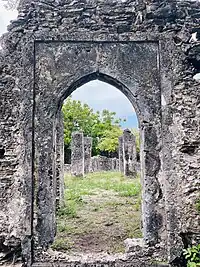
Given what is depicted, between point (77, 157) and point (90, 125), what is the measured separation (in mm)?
18773

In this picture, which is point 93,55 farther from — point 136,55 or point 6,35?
point 6,35

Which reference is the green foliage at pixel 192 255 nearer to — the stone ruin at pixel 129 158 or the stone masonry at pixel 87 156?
the stone ruin at pixel 129 158

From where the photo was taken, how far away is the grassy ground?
5414 mm

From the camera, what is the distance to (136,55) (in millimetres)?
5000

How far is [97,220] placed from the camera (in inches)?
273

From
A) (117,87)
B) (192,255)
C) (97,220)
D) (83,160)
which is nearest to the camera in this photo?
(192,255)

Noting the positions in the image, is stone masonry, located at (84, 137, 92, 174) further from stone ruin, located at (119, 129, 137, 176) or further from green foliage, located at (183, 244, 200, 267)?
green foliage, located at (183, 244, 200, 267)

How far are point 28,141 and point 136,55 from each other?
191cm

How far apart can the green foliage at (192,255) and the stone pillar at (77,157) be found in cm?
991

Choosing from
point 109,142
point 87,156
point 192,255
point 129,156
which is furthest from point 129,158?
point 109,142

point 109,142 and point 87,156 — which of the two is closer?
point 87,156

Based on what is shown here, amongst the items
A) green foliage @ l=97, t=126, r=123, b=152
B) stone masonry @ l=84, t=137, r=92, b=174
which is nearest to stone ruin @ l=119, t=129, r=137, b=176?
stone masonry @ l=84, t=137, r=92, b=174

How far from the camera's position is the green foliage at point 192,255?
430cm

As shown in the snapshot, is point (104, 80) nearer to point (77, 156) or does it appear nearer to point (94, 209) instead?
point (94, 209)
